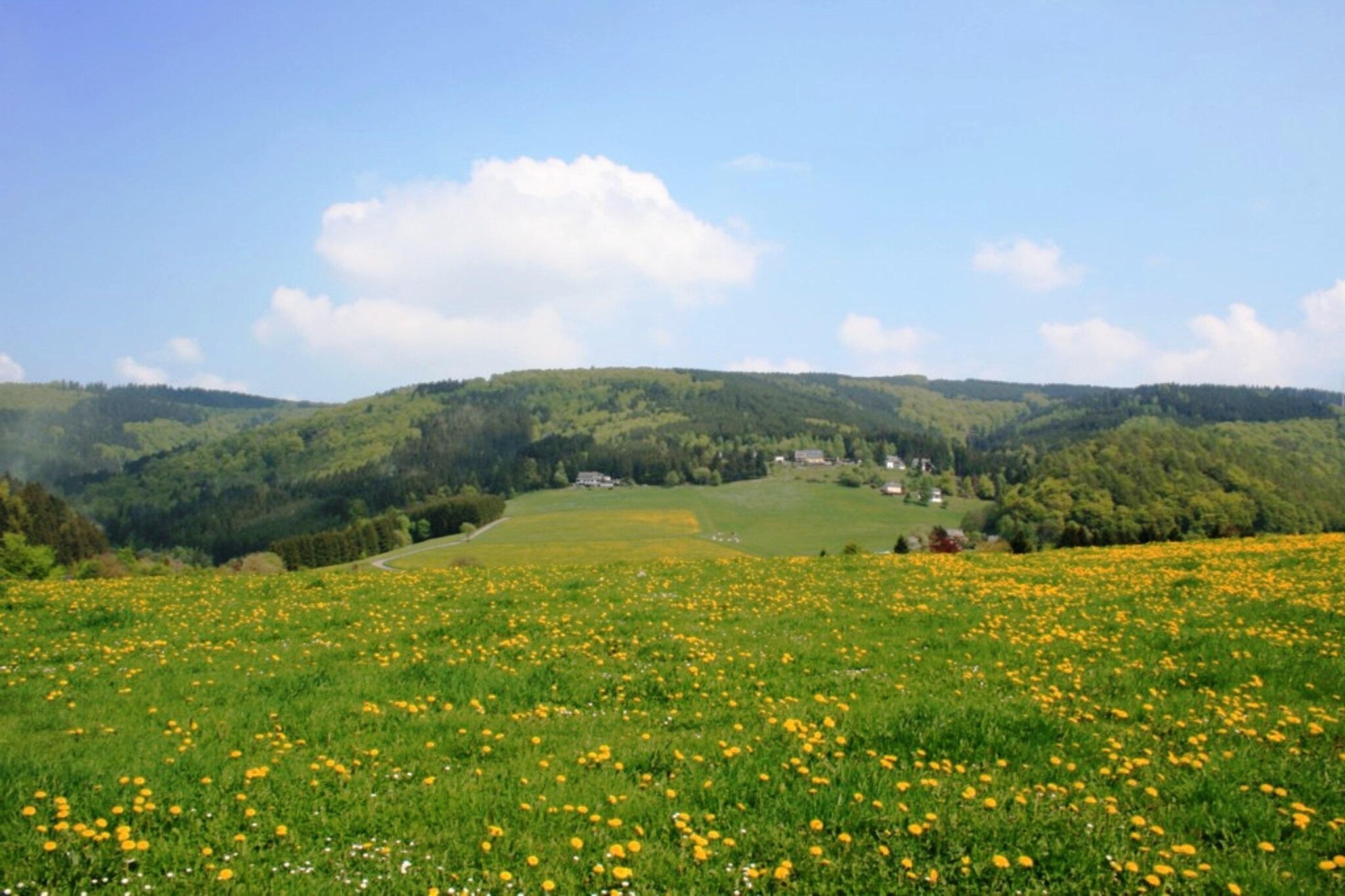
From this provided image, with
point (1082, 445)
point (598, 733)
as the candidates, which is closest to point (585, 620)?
point (598, 733)

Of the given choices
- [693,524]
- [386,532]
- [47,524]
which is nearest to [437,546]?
[386,532]

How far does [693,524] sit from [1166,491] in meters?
82.6

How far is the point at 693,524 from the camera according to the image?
152375 millimetres

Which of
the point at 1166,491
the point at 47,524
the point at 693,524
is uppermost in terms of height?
the point at 1166,491

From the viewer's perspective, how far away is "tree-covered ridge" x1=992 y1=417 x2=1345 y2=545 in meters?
118

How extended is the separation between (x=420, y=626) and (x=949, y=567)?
18.8 metres

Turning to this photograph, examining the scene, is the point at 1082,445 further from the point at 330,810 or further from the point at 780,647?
the point at 330,810

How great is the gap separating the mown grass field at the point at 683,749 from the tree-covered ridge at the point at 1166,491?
360 feet

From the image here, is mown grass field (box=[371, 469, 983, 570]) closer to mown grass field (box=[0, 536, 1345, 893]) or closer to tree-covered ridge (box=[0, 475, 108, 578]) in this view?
tree-covered ridge (box=[0, 475, 108, 578])

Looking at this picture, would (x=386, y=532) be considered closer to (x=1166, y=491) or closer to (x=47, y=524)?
(x=47, y=524)

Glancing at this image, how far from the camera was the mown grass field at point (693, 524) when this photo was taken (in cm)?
12256

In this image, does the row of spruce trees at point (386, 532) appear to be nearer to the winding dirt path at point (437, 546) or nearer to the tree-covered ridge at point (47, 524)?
the winding dirt path at point (437, 546)

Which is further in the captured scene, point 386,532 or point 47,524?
point 386,532

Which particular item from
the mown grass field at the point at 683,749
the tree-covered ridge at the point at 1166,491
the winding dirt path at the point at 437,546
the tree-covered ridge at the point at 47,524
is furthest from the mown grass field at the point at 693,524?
the mown grass field at the point at 683,749
